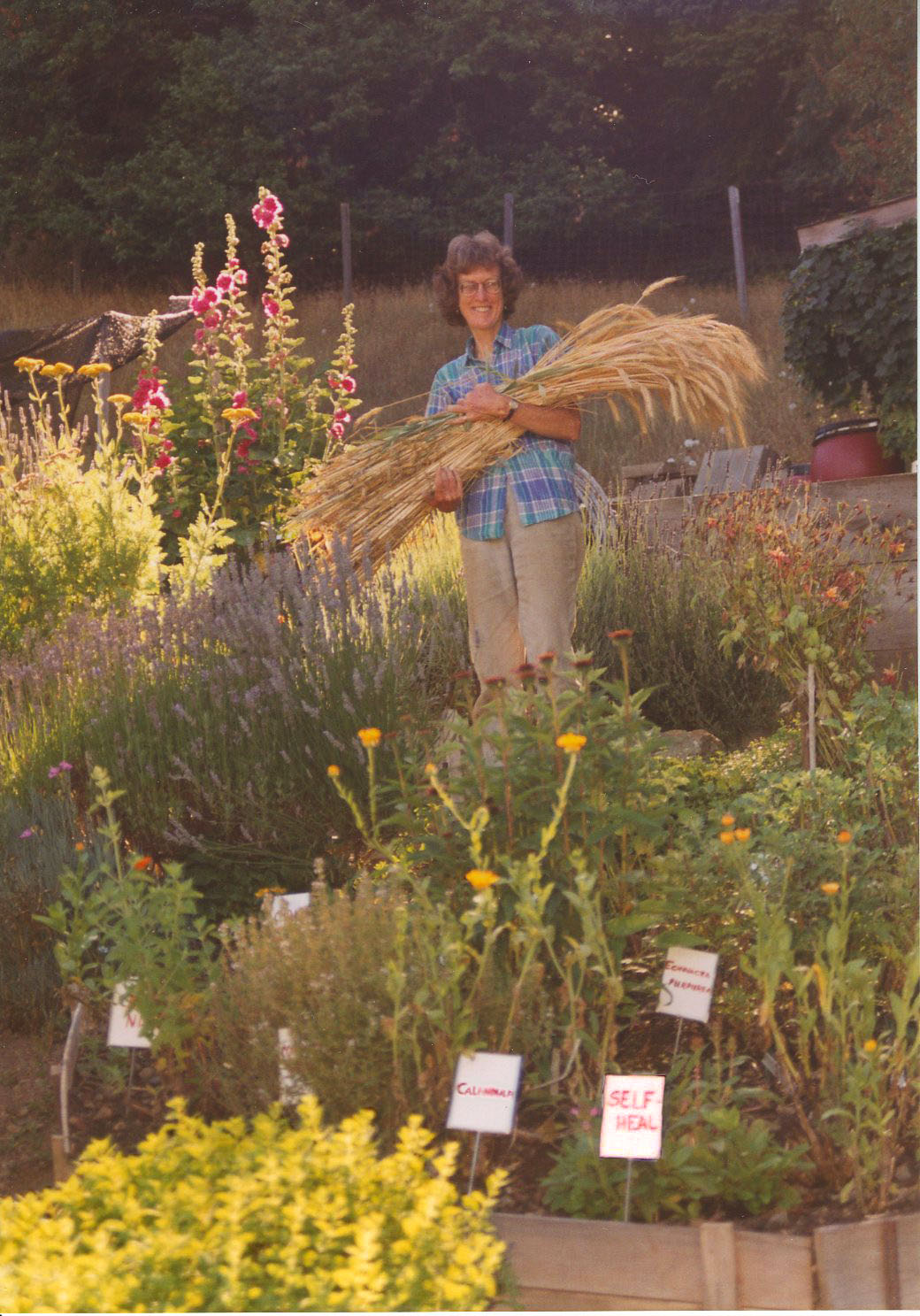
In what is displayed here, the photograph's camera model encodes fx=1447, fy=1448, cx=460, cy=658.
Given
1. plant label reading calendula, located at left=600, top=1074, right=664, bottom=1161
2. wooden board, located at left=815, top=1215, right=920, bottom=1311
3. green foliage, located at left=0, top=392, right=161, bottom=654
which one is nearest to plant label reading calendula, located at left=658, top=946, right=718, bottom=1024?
plant label reading calendula, located at left=600, top=1074, right=664, bottom=1161

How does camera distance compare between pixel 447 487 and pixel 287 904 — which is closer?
pixel 287 904

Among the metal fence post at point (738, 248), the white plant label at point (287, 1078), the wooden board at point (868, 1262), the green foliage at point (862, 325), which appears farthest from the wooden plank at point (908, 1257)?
the green foliage at point (862, 325)

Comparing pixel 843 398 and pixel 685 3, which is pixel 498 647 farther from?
pixel 843 398

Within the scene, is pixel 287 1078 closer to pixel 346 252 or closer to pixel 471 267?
pixel 471 267

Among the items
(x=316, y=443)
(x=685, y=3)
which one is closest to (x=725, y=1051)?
(x=685, y=3)

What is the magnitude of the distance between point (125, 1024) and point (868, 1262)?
1.19 meters

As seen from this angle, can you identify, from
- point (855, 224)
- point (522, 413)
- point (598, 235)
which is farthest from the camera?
point (855, 224)

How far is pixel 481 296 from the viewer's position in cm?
336

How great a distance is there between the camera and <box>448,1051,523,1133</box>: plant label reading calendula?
2021 mm

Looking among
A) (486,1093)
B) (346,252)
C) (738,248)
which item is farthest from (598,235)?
(486,1093)

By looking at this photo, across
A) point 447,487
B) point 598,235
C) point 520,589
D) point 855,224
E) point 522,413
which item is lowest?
point 520,589

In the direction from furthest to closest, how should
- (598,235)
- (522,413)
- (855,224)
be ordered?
(855,224)
(598,235)
(522,413)

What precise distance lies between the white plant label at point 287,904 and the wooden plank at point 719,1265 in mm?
815

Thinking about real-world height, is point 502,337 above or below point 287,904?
above
